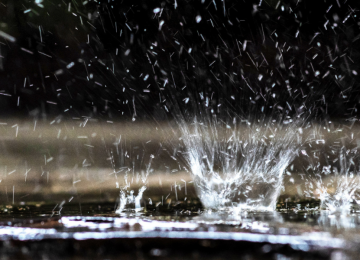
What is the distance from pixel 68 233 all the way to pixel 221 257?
0.76 metres

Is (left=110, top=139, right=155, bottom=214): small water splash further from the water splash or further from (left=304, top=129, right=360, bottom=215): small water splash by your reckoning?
(left=304, top=129, right=360, bottom=215): small water splash

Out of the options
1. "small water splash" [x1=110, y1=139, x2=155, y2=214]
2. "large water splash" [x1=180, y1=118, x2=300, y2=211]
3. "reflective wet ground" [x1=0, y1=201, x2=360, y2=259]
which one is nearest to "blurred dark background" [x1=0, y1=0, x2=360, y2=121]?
"large water splash" [x1=180, y1=118, x2=300, y2=211]

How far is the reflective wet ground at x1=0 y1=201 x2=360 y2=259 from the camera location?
139 centimetres

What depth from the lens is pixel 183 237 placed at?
1598mm

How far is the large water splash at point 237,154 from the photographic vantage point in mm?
3104

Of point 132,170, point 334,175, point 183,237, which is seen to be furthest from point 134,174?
point 183,237

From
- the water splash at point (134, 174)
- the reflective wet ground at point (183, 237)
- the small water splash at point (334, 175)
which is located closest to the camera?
the reflective wet ground at point (183, 237)

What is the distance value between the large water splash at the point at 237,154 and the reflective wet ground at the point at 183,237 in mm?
876

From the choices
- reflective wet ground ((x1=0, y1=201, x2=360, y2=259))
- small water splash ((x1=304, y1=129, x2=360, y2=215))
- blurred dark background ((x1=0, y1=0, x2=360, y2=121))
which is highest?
blurred dark background ((x1=0, y1=0, x2=360, y2=121))

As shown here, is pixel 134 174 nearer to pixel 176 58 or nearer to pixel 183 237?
pixel 176 58

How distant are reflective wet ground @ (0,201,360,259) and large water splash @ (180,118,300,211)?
0.88m

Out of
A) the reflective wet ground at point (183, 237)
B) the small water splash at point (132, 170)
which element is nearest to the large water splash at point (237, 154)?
the small water splash at point (132, 170)

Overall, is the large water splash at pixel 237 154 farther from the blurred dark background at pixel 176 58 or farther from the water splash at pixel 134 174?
the water splash at pixel 134 174

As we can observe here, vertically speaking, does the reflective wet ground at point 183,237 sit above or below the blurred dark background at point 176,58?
below
